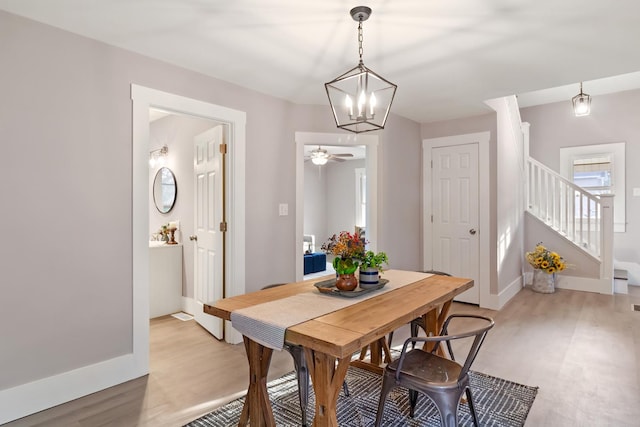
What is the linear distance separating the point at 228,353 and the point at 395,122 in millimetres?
3153

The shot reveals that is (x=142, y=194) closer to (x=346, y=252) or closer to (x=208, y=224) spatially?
(x=208, y=224)

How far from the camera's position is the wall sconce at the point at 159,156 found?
15.7 ft

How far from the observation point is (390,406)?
7.20 feet

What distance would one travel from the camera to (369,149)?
414 cm

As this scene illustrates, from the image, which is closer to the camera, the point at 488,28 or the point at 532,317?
the point at 488,28

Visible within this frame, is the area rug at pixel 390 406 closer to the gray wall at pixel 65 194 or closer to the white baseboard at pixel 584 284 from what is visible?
the gray wall at pixel 65 194

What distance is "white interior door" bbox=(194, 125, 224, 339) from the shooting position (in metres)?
3.32

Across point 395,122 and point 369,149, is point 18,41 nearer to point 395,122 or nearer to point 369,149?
point 369,149

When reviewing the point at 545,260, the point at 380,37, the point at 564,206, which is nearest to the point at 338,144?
the point at 380,37

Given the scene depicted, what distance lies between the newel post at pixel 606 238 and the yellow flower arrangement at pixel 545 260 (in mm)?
482


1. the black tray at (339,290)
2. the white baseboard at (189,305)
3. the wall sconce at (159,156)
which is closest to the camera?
the black tray at (339,290)

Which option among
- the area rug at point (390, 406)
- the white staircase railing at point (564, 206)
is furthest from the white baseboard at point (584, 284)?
the area rug at point (390, 406)

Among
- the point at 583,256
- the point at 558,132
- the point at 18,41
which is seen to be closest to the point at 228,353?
the point at 18,41

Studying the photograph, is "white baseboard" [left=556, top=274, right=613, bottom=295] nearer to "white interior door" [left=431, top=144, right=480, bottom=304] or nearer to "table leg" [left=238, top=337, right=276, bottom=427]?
"white interior door" [left=431, top=144, right=480, bottom=304]
